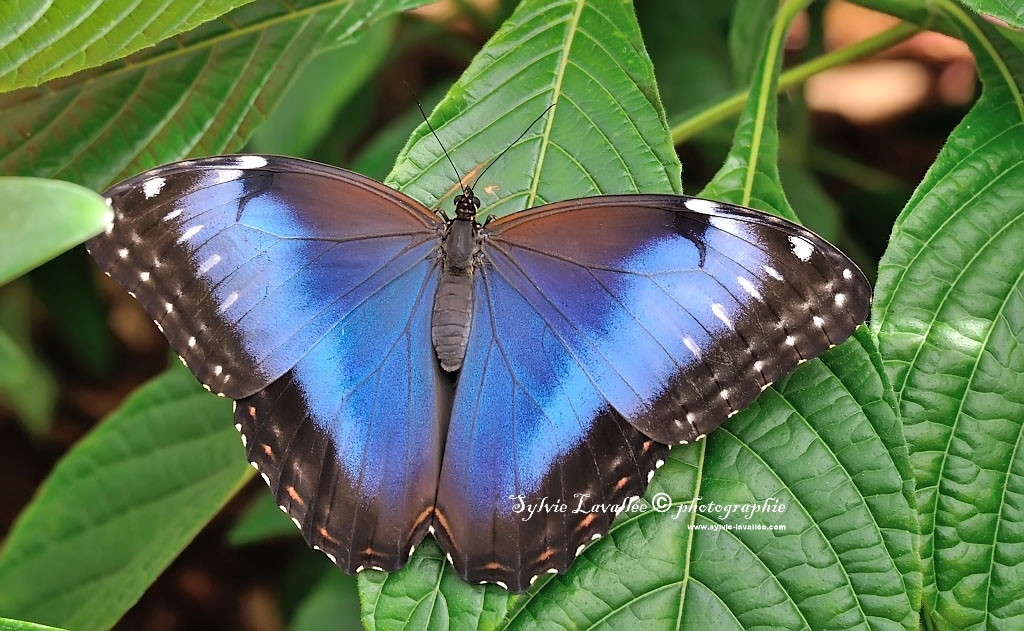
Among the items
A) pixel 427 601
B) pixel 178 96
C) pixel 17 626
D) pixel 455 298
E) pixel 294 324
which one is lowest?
pixel 17 626

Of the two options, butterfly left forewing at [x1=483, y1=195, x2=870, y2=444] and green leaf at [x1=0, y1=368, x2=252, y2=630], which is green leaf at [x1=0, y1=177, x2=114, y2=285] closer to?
butterfly left forewing at [x1=483, y1=195, x2=870, y2=444]

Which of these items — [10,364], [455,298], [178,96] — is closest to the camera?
[455,298]

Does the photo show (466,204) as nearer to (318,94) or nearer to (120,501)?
(318,94)

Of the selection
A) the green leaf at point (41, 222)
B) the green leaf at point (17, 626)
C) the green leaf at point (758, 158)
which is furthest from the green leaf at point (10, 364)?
the green leaf at point (758, 158)

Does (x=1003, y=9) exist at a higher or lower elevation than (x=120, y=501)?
higher

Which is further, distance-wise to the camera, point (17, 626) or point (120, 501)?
point (120, 501)

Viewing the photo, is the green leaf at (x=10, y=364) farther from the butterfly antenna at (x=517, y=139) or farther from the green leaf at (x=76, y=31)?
the butterfly antenna at (x=517, y=139)

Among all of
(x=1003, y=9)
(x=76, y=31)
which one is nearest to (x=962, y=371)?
(x=1003, y=9)
